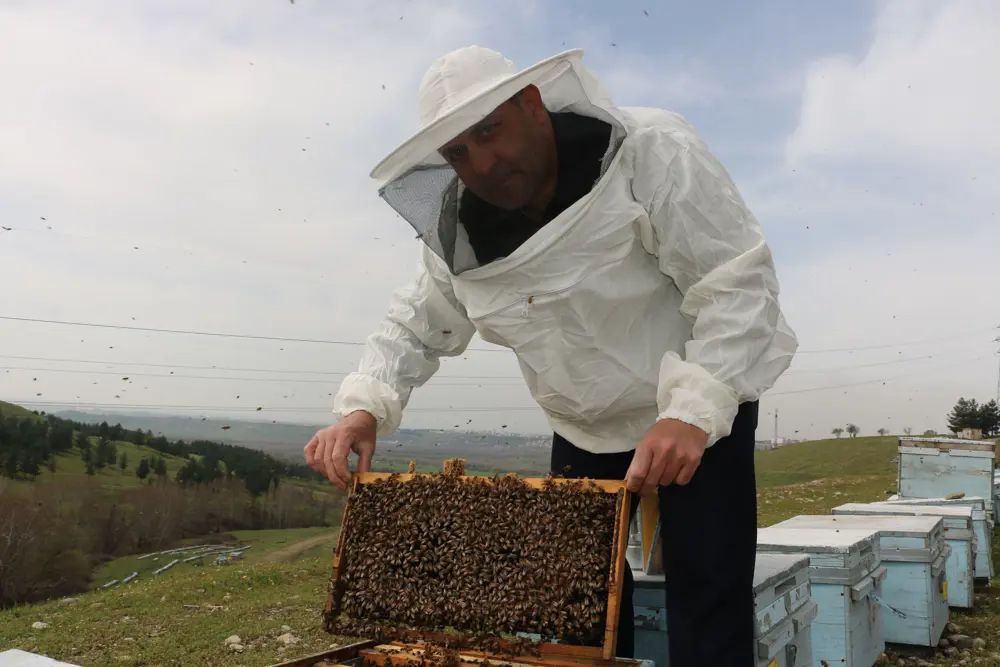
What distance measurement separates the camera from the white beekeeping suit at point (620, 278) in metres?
2.11

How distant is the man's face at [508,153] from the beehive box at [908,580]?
3.78 m

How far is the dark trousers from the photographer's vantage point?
7.23 ft

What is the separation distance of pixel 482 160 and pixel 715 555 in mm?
1352

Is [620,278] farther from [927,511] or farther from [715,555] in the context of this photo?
[927,511]

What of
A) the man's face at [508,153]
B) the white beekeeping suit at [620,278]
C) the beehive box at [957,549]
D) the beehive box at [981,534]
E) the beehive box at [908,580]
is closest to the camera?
the white beekeeping suit at [620,278]

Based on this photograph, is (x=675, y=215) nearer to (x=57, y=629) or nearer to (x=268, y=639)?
(x=268, y=639)

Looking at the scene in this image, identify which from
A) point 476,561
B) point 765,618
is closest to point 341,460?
point 476,561

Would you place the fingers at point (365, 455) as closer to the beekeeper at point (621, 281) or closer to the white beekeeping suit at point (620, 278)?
the beekeeper at point (621, 281)

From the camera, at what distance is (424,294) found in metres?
2.76

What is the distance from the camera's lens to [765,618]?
100 inches

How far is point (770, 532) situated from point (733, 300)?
290 cm

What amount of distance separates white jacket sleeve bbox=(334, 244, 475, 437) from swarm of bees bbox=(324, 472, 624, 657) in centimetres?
42

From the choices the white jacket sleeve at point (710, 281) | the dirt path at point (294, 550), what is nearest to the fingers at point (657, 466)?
the white jacket sleeve at point (710, 281)

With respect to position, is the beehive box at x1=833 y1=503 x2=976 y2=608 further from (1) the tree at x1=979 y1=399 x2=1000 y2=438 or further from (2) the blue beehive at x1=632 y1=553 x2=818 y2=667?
Result: (1) the tree at x1=979 y1=399 x2=1000 y2=438
